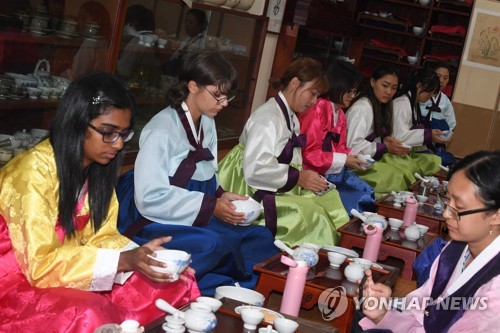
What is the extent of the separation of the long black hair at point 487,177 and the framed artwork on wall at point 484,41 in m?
7.97

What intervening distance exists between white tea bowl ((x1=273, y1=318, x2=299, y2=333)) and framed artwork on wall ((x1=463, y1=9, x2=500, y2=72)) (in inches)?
323

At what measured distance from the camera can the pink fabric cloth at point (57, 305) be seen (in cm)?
235

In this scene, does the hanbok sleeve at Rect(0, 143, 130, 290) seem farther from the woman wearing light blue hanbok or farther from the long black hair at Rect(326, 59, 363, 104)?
the long black hair at Rect(326, 59, 363, 104)

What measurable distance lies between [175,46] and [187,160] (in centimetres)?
254

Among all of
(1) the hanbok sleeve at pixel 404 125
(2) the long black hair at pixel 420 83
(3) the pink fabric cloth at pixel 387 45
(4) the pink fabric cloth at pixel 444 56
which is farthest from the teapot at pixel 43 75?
(4) the pink fabric cloth at pixel 444 56

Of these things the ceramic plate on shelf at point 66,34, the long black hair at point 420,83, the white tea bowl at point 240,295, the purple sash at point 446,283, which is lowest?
the white tea bowl at point 240,295

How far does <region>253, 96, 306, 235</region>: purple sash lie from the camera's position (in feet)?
14.4

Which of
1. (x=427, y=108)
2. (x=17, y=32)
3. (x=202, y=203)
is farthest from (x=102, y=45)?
(x=427, y=108)

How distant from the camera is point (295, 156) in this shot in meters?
4.96

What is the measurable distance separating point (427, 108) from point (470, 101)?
285 centimetres

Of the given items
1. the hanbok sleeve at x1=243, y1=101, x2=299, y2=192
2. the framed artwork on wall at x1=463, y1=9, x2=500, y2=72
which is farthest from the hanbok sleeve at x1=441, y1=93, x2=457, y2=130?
the hanbok sleeve at x1=243, y1=101, x2=299, y2=192

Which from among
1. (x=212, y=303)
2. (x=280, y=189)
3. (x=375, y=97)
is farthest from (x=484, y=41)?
(x=212, y=303)

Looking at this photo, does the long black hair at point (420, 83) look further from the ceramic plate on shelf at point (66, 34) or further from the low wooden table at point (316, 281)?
the low wooden table at point (316, 281)

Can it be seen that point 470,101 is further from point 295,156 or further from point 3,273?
point 3,273
